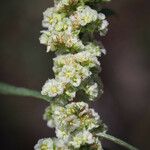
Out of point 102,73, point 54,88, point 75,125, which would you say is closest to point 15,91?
point 54,88

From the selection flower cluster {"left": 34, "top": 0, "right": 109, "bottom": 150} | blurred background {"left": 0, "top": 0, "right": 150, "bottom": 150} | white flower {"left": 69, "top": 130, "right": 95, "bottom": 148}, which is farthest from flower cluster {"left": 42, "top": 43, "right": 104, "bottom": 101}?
blurred background {"left": 0, "top": 0, "right": 150, "bottom": 150}

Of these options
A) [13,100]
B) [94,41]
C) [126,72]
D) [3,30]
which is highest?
[3,30]

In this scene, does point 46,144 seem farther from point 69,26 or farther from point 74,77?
point 69,26

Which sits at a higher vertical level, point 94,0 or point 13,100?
point 13,100

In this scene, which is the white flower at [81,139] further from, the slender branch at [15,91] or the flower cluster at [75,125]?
the slender branch at [15,91]

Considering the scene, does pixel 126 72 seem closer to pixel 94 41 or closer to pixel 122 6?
pixel 122 6

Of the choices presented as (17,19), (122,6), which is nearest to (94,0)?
(17,19)

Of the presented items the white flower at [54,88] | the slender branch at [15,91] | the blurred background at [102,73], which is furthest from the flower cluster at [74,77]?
the blurred background at [102,73]
